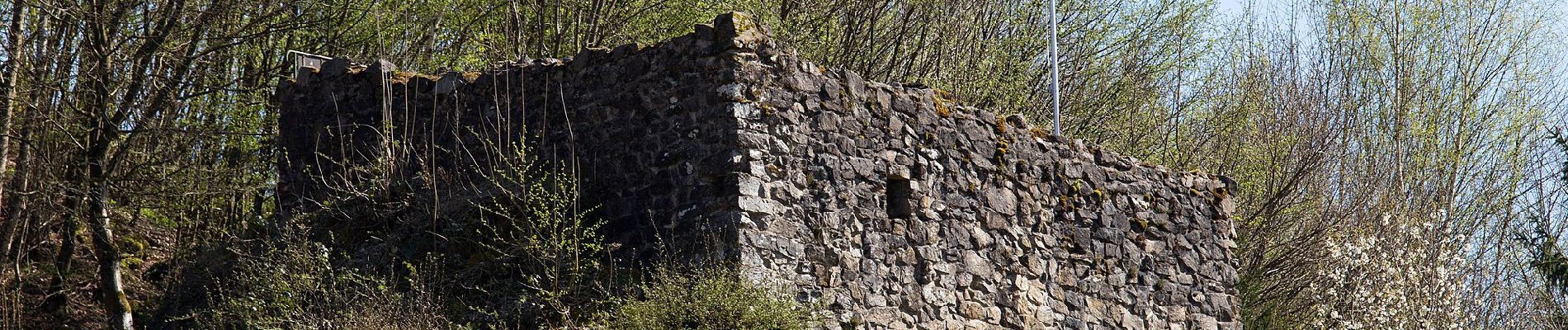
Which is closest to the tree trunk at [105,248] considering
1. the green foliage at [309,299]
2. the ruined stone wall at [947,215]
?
the green foliage at [309,299]

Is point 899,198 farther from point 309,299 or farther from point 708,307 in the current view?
point 309,299

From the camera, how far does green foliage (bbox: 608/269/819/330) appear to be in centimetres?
828

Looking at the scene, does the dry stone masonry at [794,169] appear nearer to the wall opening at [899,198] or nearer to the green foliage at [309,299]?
the wall opening at [899,198]

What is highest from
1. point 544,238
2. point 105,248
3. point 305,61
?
→ point 305,61

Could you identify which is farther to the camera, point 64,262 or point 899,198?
point 64,262

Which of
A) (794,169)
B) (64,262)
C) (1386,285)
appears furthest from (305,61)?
(1386,285)

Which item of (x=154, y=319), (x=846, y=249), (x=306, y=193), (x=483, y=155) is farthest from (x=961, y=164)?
(x=154, y=319)

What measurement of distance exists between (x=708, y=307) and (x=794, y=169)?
47.2 inches

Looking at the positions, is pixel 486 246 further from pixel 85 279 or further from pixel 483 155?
pixel 85 279

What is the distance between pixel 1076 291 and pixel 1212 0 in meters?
7.49

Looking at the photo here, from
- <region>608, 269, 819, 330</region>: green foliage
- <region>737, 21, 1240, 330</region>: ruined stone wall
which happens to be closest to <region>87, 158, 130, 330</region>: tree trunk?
<region>608, 269, 819, 330</region>: green foliage

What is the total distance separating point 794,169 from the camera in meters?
9.16

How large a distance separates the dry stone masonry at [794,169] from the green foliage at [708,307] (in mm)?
224

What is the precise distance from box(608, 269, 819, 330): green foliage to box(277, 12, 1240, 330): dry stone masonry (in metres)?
0.22
